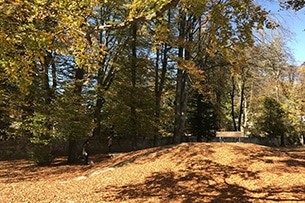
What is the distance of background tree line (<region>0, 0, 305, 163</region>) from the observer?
15.0 feet

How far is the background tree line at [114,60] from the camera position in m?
4.56

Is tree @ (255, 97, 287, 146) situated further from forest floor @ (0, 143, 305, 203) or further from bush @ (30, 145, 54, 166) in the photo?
bush @ (30, 145, 54, 166)

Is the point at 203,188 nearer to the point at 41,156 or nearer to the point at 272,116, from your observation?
the point at 41,156

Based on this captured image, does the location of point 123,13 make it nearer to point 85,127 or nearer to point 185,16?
point 185,16

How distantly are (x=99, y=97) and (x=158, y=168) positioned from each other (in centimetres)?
620

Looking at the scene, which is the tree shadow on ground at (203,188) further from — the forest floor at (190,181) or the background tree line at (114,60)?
the background tree line at (114,60)

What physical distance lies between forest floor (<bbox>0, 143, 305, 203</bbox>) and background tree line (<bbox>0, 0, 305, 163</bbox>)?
2.54 metres

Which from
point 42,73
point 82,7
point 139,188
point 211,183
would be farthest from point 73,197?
point 42,73

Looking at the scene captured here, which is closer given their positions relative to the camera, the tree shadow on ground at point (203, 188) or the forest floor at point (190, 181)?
the tree shadow on ground at point (203, 188)

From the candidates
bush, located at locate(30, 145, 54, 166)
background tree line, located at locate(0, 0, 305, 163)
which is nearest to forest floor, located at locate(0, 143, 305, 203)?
background tree line, located at locate(0, 0, 305, 163)

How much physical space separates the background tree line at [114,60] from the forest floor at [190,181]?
2.54m

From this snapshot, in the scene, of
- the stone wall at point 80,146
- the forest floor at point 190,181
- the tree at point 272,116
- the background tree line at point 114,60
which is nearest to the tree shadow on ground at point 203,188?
the forest floor at point 190,181

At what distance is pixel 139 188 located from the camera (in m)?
6.06

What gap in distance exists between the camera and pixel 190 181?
246 inches
